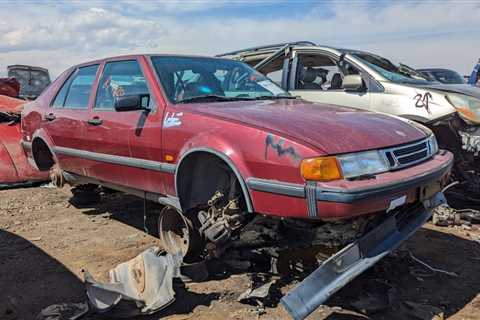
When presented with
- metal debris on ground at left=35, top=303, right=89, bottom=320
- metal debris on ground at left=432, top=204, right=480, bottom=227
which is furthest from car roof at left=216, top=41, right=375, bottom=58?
metal debris on ground at left=35, top=303, right=89, bottom=320

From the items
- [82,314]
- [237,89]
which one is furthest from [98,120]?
[82,314]

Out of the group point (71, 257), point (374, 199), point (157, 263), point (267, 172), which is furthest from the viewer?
point (71, 257)

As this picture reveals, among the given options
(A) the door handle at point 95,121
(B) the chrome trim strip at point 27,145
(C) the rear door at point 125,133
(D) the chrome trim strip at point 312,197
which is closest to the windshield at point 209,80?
(C) the rear door at point 125,133

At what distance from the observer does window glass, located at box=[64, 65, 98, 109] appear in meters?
4.66

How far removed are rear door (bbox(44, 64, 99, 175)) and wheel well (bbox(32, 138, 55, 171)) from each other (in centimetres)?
39

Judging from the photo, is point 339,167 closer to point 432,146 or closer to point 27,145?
point 432,146

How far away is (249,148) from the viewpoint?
2.94 meters

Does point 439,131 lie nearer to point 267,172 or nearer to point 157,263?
point 267,172

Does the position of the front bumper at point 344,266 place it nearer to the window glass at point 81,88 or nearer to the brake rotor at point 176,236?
the brake rotor at point 176,236

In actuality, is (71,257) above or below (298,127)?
below

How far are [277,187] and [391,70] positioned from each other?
3.78m

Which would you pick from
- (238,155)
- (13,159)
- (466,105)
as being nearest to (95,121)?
(238,155)

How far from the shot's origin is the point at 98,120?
14.0 feet

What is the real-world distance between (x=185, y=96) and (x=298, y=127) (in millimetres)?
1194
